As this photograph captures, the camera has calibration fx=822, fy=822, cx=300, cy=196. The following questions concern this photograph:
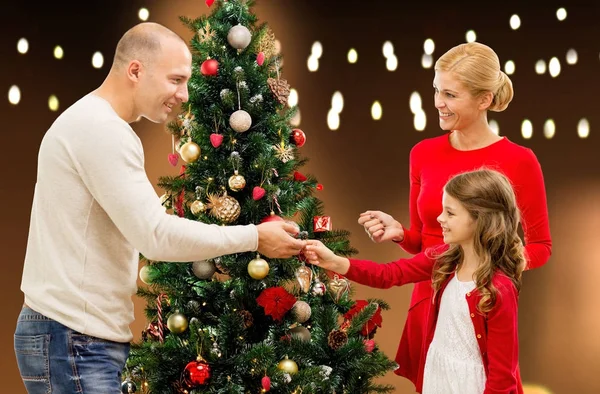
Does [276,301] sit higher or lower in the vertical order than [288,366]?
higher

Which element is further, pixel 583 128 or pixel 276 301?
pixel 583 128

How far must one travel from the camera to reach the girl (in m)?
2.23

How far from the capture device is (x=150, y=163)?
4.52 m

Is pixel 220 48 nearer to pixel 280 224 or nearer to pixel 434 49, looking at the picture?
pixel 280 224

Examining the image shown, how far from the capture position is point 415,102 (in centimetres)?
464

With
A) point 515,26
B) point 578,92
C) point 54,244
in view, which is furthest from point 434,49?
point 54,244

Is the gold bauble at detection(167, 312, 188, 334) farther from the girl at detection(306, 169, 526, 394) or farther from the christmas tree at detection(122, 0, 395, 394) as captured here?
the girl at detection(306, 169, 526, 394)

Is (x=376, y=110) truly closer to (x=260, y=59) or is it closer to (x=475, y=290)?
(x=260, y=59)

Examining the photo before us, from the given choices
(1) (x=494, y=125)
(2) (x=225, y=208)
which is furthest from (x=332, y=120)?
(2) (x=225, y=208)

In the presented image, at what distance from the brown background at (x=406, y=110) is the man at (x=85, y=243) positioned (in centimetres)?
260

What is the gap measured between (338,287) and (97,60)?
2.44 metres

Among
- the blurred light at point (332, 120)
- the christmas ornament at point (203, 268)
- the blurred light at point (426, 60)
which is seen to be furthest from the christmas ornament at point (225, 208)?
the blurred light at point (426, 60)

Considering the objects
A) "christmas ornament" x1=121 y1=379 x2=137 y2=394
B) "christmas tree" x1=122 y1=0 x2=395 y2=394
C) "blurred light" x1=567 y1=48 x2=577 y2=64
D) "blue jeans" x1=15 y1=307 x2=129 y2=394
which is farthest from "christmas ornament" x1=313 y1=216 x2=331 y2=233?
"blurred light" x1=567 y1=48 x2=577 y2=64

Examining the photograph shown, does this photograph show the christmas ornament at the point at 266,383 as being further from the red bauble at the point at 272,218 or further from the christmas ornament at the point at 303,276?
the red bauble at the point at 272,218
